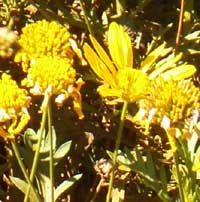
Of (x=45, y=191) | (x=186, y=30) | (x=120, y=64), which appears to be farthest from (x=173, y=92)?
(x=186, y=30)

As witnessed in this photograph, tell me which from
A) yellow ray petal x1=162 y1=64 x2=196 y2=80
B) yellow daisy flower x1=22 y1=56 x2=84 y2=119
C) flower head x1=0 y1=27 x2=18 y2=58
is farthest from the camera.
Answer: yellow ray petal x1=162 y1=64 x2=196 y2=80

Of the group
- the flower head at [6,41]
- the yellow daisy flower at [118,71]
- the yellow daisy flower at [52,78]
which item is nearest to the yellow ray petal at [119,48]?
the yellow daisy flower at [118,71]

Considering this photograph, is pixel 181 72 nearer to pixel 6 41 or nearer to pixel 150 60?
pixel 150 60

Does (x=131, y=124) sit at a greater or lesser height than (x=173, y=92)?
lesser

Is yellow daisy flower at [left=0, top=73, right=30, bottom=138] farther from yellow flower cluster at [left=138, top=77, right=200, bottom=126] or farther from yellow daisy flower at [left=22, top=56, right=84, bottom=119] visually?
yellow flower cluster at [left=138, top=77, right=200, bottom=126]

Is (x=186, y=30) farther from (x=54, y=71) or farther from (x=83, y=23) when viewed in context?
(x=54, y=71)

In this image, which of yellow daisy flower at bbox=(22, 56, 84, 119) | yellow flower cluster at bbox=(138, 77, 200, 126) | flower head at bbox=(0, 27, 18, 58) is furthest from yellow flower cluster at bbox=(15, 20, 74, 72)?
flower head at bbox=(0, 27, 18, 58)

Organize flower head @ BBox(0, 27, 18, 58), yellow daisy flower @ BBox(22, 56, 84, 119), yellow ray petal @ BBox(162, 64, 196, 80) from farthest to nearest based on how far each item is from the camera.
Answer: yellow ray petal @ BBox(162, 64, 196, 80) → yellow daisy flower @ BBox(22, 56, 84, 119) → flower head @ BBox(0, 27, 18, 58)
